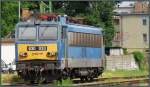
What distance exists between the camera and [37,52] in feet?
72.3

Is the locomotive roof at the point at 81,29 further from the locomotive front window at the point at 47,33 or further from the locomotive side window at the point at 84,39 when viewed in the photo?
the locomotive front window at the point at 47,33

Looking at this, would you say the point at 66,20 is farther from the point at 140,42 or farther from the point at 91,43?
the point at 140,42

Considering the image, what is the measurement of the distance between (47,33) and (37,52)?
0.92 metres

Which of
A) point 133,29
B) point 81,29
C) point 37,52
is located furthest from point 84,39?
point 133,29

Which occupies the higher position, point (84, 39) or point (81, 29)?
point (81, 29)

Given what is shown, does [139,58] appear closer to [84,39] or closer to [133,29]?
[84,39]

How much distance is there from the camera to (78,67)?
24.3 m

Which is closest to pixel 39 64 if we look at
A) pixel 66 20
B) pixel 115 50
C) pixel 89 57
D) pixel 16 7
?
pixel 66 20

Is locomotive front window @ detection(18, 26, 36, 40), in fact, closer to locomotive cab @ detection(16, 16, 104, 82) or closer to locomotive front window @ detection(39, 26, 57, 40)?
locomotive cab @ detection(16, 16, 104, 82)

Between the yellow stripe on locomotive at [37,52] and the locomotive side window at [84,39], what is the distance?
1.18 m

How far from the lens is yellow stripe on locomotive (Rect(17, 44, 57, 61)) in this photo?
22.0 m

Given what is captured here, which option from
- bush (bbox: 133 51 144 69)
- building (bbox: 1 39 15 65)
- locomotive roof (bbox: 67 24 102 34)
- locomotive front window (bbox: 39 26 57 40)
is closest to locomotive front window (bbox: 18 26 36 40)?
locomotive front window (bbox: 39 26 57 40)

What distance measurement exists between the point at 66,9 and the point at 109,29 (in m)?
4.23

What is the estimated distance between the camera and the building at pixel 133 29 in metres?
75.6
